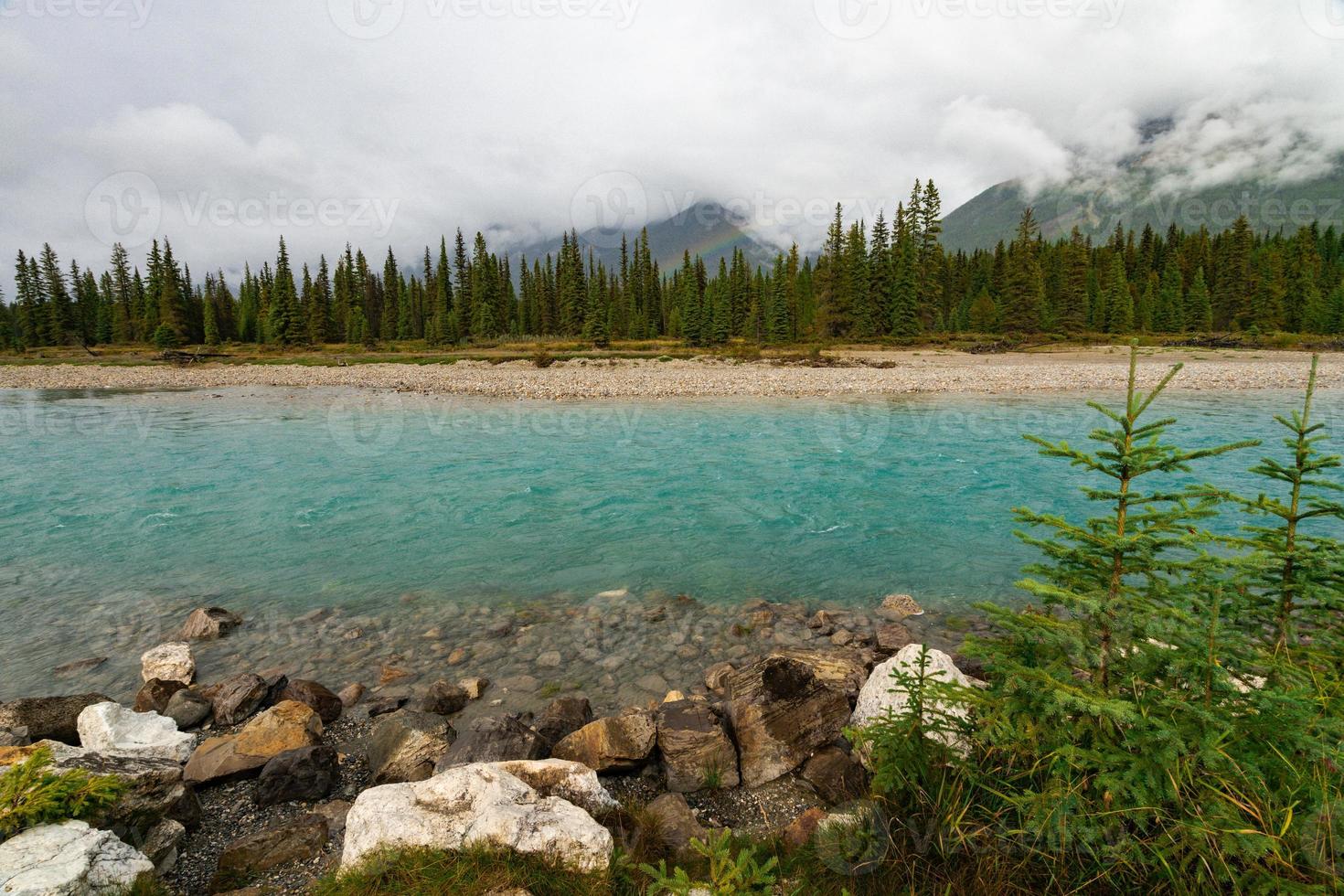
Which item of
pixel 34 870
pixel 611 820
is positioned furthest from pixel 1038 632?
pixel 34 870

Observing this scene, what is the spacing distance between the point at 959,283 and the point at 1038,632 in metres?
108

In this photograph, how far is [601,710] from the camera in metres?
6.44

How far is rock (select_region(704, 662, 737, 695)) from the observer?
267 inches

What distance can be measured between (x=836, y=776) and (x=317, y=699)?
5.24 meters

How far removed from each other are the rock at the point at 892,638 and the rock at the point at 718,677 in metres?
2.02

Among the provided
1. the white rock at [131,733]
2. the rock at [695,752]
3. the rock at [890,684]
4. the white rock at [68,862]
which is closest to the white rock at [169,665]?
the white rock at [131,733]

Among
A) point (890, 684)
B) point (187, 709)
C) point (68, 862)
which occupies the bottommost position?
point (187, 709)

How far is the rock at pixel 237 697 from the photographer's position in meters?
6.28

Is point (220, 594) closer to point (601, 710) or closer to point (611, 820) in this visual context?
point (601, 710)

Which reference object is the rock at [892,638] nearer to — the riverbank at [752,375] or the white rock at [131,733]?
the white rock at [131,733]

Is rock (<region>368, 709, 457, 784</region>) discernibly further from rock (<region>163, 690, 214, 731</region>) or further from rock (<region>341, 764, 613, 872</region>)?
rock (<region>163, 690, 214, 731</region>)

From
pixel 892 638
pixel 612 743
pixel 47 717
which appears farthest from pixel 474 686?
pixel 892 638

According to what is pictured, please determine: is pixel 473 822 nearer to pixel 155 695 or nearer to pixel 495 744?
pixel 495 744

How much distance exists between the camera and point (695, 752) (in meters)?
5.04
